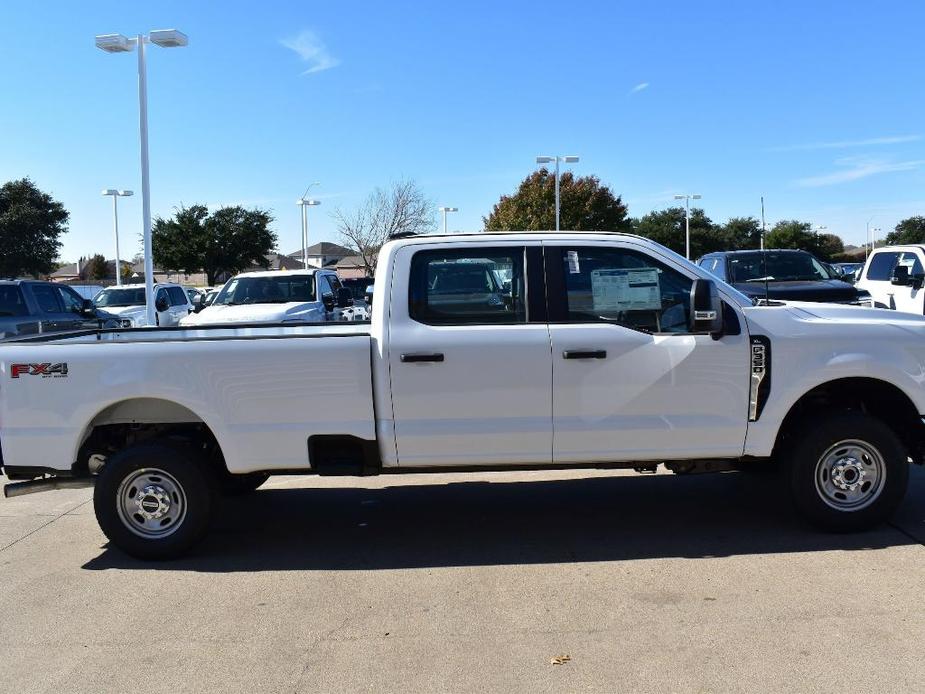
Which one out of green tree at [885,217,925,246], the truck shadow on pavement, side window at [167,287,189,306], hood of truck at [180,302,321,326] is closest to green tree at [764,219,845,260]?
green tree at [885,217,925,246]

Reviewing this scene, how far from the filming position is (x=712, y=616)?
4551mm

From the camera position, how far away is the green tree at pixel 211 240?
188 feet

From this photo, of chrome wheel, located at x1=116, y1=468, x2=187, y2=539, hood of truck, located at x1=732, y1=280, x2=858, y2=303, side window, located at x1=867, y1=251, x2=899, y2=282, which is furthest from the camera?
side window, located at x1=867, y1=251, x2=899, y2=282

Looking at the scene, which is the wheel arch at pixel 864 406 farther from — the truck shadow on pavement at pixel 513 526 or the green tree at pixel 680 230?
the green tree at pixel 680 230

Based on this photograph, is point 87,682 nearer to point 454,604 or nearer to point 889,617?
point 454,604

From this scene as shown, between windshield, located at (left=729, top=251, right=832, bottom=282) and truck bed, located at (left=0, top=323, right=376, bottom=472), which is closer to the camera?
truck bed, located at (left=0, top=323, right=376, bottom=472)

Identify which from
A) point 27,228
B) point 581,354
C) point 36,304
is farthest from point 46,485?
point 27,228

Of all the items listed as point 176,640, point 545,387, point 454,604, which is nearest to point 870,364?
point 545,387

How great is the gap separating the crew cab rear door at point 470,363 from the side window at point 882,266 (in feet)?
31.8

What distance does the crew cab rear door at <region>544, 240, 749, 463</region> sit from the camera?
5504 millimetres

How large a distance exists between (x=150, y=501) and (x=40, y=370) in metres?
1.09

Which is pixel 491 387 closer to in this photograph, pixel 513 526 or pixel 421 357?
pixel 421 357

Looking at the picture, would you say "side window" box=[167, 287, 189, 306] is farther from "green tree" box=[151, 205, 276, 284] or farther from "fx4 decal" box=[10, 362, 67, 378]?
"green tree" box=[151, 205, 276, 284]

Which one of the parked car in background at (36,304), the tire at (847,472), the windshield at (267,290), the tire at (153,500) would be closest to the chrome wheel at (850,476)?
the tire at (847,472)
